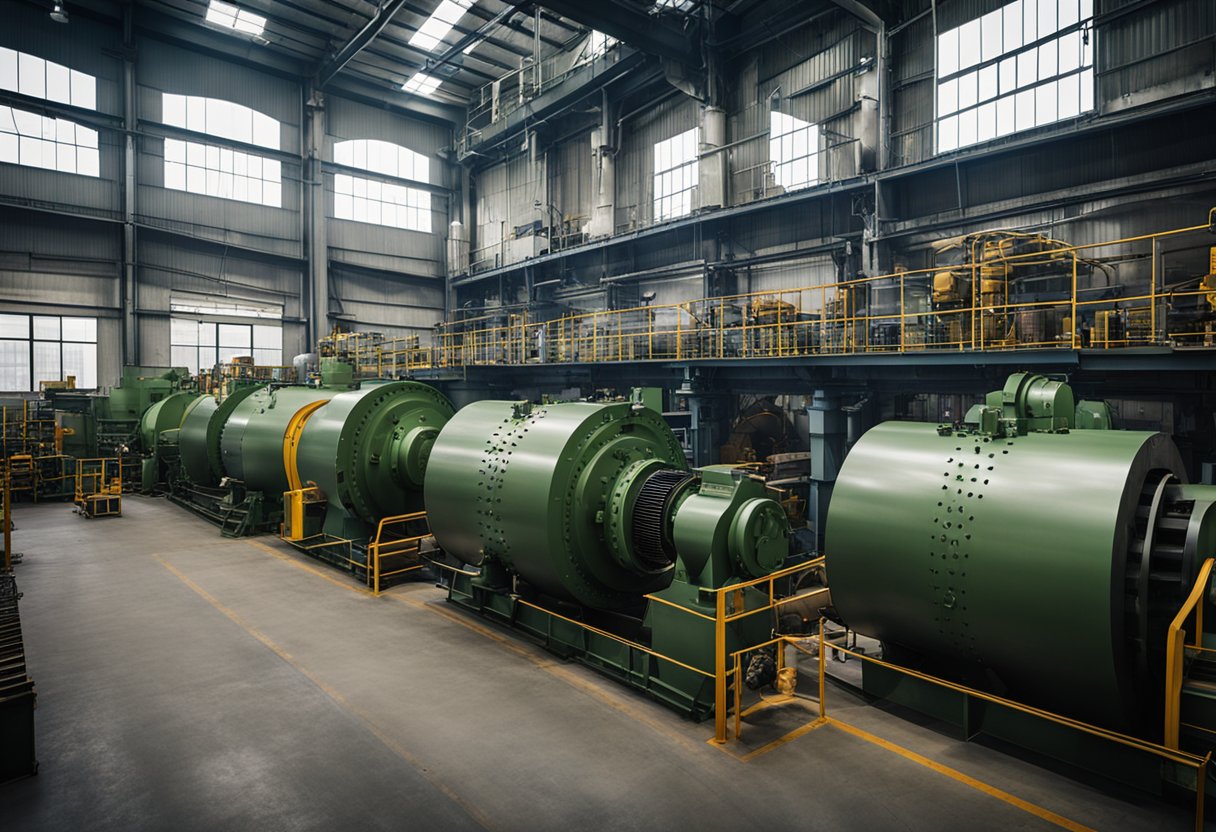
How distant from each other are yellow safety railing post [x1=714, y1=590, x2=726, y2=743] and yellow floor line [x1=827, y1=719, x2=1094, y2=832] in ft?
3.47

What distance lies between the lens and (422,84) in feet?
105

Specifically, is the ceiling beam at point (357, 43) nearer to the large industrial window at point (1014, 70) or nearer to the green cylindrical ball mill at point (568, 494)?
the large industrial window at point (1014, 70)

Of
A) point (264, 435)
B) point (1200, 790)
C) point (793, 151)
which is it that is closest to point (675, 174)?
point (793, 151)

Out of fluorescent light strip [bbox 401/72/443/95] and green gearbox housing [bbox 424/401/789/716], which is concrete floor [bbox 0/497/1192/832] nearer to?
green gearbox housing [bbox 424/401/789/716]

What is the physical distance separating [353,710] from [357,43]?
27884 millimetres

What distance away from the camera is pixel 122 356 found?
84.9 feet

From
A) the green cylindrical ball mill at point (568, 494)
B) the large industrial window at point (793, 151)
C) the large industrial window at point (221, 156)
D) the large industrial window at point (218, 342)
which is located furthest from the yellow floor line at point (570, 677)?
the large industrial window at point (221, 156)

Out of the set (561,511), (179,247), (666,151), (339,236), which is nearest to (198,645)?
(561,511)

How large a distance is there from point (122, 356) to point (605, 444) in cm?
2562

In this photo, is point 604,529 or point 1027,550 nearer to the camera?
point 1027,550

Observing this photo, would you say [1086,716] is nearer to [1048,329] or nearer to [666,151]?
[1048,329]

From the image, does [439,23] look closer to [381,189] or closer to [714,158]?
[381,189]

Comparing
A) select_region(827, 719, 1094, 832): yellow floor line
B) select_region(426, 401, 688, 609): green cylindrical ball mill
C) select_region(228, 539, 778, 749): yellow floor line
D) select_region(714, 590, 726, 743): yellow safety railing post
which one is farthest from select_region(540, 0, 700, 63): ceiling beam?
select_region(827, 719, 1094, 832): yellow floor line

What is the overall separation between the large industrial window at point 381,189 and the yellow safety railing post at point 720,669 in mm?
30472
